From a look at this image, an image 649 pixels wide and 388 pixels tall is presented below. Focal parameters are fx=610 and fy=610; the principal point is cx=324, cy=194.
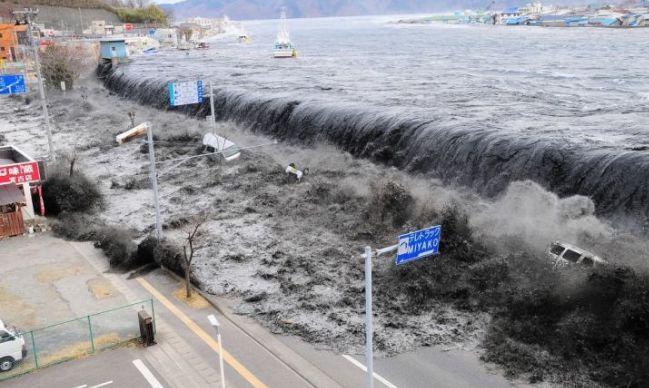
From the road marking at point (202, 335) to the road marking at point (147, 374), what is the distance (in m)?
2.27

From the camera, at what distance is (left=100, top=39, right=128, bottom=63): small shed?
100875 millimetres

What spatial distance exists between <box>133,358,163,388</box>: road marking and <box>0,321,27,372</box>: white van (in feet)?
11.1

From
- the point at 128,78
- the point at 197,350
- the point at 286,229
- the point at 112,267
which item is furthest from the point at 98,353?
the point at 128,78

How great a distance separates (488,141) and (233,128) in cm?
2833

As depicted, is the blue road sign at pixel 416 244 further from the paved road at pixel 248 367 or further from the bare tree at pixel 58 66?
the bare tree at pixel 58 66

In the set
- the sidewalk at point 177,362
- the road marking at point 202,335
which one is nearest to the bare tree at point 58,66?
the road marking at point 202,335

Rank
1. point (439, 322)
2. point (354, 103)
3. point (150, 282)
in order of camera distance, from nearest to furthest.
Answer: point (439, 322) → point (150, 282) → point (354, 103)

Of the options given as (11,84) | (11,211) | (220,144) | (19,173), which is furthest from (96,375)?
(220,144)

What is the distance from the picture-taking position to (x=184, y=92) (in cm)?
3844

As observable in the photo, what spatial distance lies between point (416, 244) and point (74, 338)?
12.6 m

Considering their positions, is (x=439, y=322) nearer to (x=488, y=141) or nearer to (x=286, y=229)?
(x=286, y=229)

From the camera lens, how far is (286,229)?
32.5 metres

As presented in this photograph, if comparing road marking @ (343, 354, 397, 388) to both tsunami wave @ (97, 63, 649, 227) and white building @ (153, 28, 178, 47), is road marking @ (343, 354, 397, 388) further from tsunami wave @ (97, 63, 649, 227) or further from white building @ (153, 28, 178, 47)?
white building @ (153, 28, 178, 47)

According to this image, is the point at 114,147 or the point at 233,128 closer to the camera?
the point at 114,147
